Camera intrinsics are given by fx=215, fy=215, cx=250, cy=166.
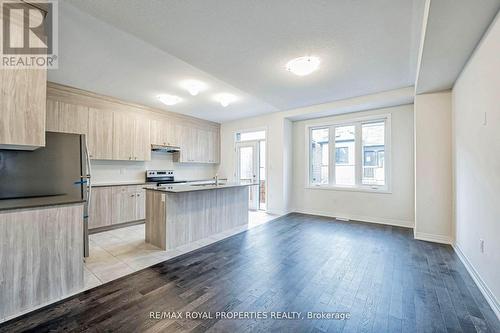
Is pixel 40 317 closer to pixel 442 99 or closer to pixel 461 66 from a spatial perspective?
pixel 461 66

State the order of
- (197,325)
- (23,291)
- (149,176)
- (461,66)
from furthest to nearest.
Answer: (149,176) → (461,66) → (23,291) → (197,325)

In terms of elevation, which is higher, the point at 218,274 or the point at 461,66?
the point at 461,66

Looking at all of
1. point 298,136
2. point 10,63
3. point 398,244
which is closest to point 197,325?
point 10,63

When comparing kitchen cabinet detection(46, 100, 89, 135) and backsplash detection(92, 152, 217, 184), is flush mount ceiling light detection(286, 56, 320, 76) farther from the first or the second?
backsplash detection(92, 152, 217, 184)

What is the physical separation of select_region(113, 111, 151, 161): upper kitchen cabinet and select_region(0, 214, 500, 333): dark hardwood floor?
9.55 feet

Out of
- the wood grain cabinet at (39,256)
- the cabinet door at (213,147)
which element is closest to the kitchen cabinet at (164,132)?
the cabinet door at (213,147)

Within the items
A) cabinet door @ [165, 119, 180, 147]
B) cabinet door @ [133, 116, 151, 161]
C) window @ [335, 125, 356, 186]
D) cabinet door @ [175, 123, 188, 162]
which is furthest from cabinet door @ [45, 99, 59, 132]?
window @ [335, 125, 356, 186]

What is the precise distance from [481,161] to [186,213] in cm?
376

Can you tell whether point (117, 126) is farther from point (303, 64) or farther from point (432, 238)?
point (432, 238)

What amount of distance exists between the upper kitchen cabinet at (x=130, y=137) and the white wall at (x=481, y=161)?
558cm

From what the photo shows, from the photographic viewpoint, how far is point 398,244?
348 cm

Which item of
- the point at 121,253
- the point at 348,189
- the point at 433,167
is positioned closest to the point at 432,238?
the point at 433,167

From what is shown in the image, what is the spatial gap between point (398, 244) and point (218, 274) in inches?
115

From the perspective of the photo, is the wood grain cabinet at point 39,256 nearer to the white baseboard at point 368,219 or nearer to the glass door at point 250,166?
the glass door at point 250,166
